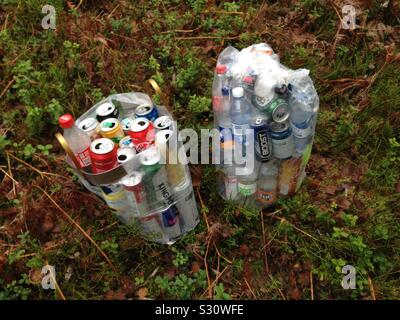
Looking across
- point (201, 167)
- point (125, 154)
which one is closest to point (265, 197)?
point (201, 167)

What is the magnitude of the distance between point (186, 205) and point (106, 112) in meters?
0.58

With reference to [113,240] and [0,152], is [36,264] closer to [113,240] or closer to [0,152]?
[113,240]

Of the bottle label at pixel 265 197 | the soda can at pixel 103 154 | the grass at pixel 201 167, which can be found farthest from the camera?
the bottle label at pixel 265 197

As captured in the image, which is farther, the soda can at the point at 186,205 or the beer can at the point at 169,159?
the soda can at the point at 186,205

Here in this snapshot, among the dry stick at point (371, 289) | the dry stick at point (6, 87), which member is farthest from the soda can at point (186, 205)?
the dry stick at point (6, 87)

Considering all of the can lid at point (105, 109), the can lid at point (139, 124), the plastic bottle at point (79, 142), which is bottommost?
the plastic bottle at point (79, 142)

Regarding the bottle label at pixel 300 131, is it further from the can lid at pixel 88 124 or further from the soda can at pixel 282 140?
the can lid at pixel 88 124

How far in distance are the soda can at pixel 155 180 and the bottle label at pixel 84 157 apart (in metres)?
0.26

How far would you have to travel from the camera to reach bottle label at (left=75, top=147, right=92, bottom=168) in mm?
1739

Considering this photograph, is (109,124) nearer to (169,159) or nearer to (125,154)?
(125,154)

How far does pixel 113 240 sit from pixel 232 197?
0.64m

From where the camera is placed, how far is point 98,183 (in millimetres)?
1650

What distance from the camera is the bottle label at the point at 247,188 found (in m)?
2.04
